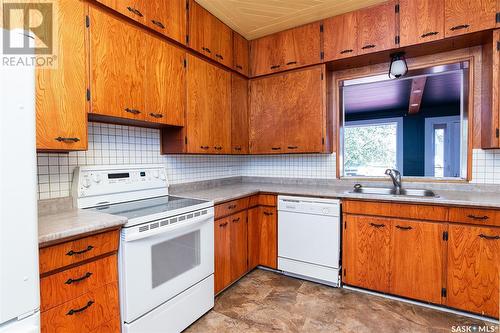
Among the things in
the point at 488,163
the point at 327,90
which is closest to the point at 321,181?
the point at 327,90

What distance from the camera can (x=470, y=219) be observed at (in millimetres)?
1900

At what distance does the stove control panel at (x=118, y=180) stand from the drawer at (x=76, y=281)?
1.96 ft

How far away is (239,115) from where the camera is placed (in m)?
2.99

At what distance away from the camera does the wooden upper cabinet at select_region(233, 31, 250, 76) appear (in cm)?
285

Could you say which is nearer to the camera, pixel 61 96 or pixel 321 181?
pixel 61 96

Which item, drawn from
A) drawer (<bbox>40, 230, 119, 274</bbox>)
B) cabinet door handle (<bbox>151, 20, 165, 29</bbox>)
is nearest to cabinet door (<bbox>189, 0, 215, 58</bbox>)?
cabinet door handle (<bbox>151, 20, 165, 29</bbox>)

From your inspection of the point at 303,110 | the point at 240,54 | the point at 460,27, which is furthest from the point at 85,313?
the point at 460,27

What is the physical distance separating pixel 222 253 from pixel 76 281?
120cm

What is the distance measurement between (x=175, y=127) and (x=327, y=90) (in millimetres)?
1671

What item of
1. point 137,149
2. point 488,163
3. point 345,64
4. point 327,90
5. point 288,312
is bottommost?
point 288,312

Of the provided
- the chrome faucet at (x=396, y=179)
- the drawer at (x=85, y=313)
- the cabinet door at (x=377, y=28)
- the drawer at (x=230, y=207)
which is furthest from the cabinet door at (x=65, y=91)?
the chrome faucet at (x=396, y=179)

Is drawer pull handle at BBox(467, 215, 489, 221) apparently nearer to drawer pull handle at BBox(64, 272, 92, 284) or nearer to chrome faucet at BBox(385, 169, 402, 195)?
chrome faucet at BBox(385, 169, 402, 195)

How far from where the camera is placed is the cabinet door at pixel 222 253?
2221 millimetres

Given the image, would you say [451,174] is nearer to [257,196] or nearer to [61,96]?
[257,196]
